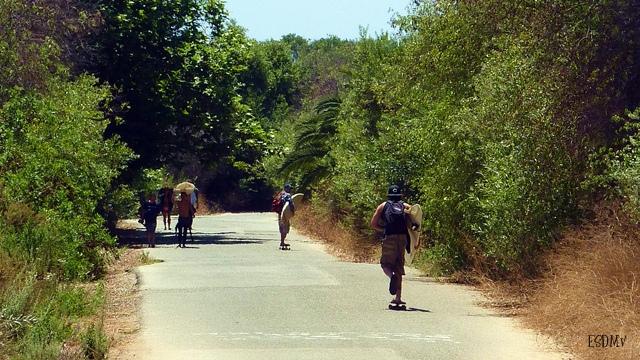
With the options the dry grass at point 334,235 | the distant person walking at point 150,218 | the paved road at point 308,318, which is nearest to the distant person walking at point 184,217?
the distant person walking at point 150,218

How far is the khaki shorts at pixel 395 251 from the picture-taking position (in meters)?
16.3

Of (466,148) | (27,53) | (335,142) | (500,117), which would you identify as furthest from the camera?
(335,142)

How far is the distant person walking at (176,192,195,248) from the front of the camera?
107 feet

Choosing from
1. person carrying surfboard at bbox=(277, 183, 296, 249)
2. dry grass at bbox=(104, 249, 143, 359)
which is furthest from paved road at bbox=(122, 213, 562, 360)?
person carrying surfboard at bbox=(277, 183, 296, 249)

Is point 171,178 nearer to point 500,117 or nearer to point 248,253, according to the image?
point 248,253

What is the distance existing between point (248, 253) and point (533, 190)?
522 inches

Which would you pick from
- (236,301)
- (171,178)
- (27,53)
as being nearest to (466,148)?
(236,301)

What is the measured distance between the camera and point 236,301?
16.9 metres

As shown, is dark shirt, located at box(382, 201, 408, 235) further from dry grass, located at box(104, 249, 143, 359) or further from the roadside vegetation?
dry grass, located at box(104, 249, 143, 359)

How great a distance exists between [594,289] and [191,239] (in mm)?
24029

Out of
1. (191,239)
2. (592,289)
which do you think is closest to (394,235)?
(592,289)

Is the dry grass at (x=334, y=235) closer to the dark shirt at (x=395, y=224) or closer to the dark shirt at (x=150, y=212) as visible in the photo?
the dark shirt at (x=150, y=212)

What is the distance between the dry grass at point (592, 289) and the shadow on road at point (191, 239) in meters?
19.0

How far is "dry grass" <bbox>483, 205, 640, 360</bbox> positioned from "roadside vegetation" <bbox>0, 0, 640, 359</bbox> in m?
0.03
